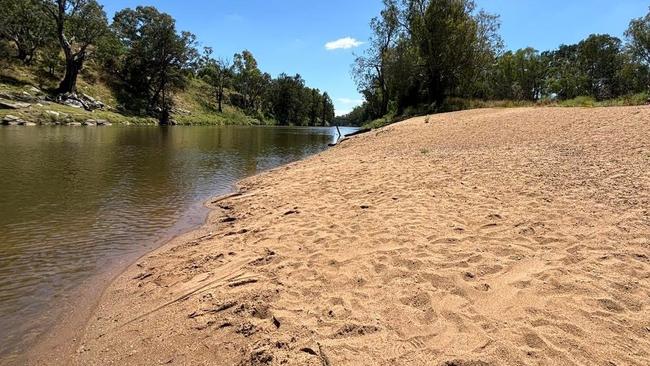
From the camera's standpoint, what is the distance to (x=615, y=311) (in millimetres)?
3834

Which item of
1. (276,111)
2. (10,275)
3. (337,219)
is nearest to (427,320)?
(337,219)

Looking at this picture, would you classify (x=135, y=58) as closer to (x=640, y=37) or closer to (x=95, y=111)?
(x=95, y=111)

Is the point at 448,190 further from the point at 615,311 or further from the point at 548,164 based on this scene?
the point at 615,311

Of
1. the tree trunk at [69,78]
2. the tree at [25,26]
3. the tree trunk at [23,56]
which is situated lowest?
the tree trunk at [69,78]

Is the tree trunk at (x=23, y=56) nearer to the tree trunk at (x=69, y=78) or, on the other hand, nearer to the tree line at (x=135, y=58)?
the tree line at (x=135, y=58)

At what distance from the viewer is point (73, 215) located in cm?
898

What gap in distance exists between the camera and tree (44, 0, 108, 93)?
171ft

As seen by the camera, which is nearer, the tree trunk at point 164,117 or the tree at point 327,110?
the tree trunk at point 164,117

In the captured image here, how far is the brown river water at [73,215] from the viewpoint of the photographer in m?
5.25

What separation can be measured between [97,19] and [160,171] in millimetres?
50604

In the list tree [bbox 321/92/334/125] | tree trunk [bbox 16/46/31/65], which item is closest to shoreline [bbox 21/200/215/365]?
tree trunk [bbox 16/46/31/65]

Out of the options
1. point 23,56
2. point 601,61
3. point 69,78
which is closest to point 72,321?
point 69,78

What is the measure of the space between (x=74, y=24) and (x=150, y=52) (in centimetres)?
1911

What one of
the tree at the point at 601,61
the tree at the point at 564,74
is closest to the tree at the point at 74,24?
the tree at the point at 564,74
